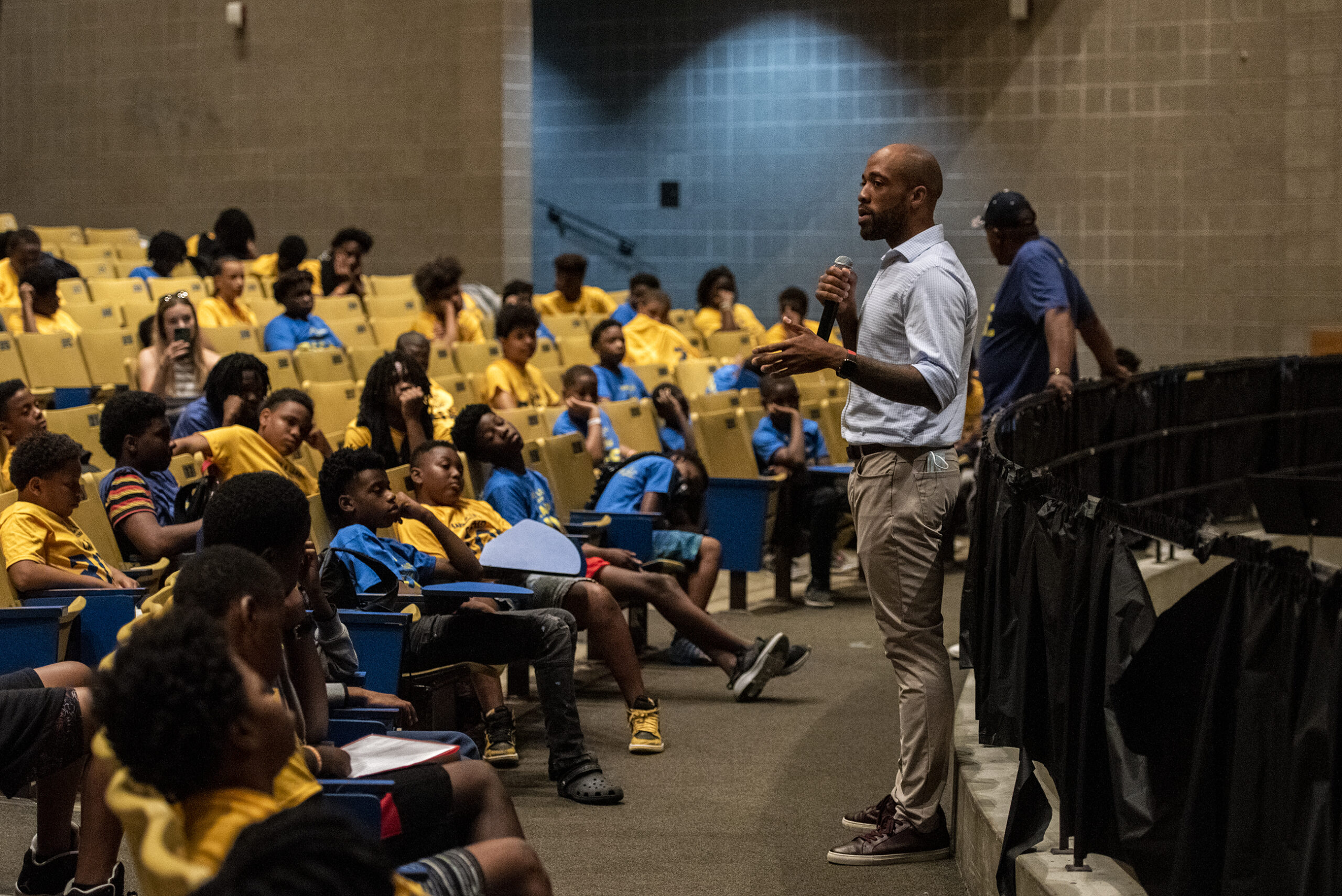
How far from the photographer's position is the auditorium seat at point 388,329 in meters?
9.66

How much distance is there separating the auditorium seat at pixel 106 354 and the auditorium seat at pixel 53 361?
0.13 ft

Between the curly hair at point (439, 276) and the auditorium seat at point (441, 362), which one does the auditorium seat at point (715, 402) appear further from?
the curly hair at point (439, 276)

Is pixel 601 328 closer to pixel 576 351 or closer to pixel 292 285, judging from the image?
pixel 576 351

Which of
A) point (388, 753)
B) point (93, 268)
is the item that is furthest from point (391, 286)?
point (388, 753)

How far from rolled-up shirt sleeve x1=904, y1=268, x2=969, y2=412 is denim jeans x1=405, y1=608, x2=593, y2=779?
140 cm

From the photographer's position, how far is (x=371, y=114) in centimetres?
1346

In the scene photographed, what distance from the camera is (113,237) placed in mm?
13625

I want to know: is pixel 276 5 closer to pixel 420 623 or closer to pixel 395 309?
pixel 395 309

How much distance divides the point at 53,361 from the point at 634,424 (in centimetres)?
321

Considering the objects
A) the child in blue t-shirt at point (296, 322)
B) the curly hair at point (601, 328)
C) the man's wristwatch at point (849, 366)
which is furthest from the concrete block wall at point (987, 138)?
the man's wristwatch at point (849, 366)

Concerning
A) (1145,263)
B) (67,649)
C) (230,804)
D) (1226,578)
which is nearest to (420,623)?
Result: (67,649)

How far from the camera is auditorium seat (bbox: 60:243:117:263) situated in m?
12.2

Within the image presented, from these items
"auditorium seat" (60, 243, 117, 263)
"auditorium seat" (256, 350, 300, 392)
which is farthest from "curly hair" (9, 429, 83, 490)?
"auditorium seat" (60, 243, 117, 263)

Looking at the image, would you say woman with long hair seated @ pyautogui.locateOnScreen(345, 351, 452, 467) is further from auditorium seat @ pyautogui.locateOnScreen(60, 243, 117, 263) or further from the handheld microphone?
auditorium seat @ pyautogui.locateOnScreen(60, 243, 117, 263)
